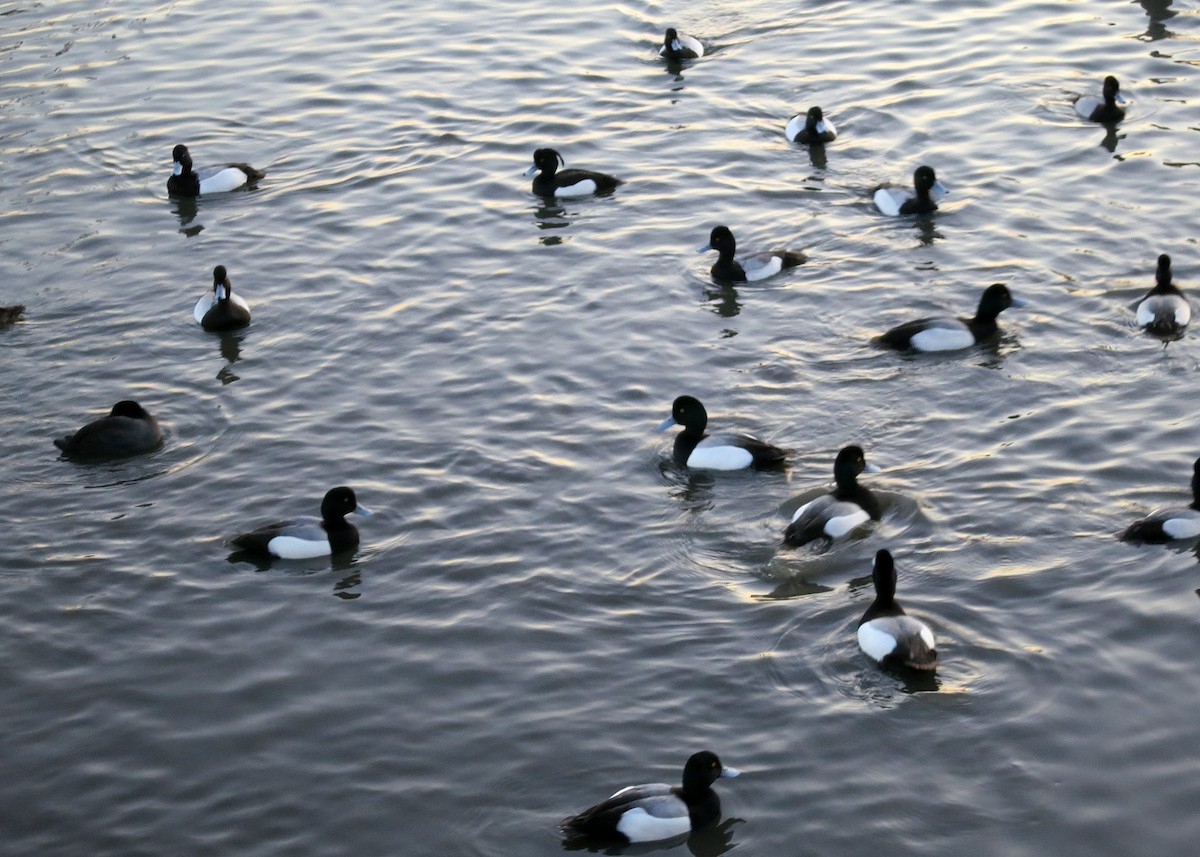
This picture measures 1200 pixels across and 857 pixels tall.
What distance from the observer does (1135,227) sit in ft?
55.7

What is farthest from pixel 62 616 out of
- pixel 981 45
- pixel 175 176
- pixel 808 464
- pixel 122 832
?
pixel 981 45

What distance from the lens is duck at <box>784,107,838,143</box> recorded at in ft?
63.4

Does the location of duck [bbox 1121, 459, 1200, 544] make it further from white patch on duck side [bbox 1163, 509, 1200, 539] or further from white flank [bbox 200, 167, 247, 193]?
white flank [bbox 200, 167, 247, 193]

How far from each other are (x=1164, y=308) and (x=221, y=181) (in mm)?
10723

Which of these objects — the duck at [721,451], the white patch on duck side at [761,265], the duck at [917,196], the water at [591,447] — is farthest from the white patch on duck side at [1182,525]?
the duck at [917,196]

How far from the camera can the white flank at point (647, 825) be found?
9.20 m

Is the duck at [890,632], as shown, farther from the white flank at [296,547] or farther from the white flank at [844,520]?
the white flank at [296,547]

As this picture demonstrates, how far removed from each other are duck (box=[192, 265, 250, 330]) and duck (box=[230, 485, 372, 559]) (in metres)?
4.16

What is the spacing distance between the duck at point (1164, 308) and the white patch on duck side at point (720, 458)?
4279 mm

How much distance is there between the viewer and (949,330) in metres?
14.8

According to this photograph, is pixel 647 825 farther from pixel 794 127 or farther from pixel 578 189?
pixel 794 127

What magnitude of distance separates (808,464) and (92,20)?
17.3 metres

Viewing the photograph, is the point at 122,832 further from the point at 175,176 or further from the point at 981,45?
the point at 981,45

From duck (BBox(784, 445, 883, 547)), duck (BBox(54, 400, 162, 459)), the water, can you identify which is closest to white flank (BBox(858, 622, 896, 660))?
the water
